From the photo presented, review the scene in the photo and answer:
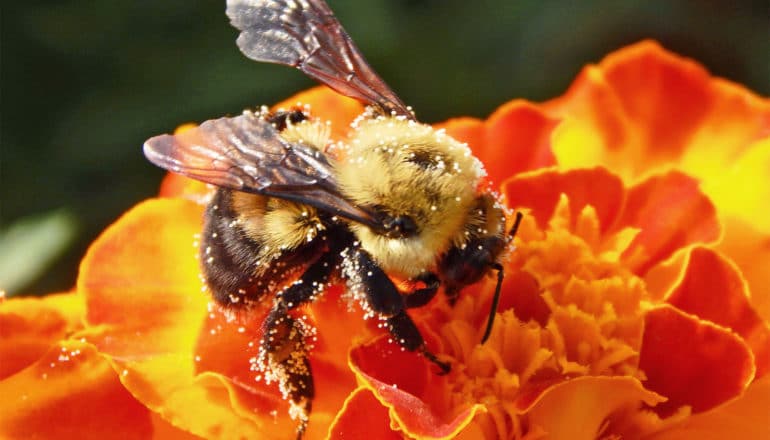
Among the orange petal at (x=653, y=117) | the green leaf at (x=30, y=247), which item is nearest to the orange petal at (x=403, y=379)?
the orange petal at (x=653, y=117)

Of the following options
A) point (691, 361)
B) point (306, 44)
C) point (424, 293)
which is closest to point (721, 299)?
point (691, 361)

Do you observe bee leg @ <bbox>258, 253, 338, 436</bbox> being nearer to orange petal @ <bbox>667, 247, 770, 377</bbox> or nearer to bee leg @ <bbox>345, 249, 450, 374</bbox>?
bee leg @ <bbox>345, 249, 450, 374</bbox>

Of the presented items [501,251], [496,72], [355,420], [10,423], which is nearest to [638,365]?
[501,251]

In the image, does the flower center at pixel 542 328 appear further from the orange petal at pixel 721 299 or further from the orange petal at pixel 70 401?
the orange petal at pixel 70 401

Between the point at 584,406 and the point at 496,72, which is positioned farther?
the point at 496,72

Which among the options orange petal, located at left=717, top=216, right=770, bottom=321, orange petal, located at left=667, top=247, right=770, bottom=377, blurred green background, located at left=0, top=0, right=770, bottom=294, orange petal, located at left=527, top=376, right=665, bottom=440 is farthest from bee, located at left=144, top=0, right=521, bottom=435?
blurred green background, located at left=0, top=0, right=770, bottom=294

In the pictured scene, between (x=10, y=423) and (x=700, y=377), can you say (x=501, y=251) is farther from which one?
(x=10, y=423)

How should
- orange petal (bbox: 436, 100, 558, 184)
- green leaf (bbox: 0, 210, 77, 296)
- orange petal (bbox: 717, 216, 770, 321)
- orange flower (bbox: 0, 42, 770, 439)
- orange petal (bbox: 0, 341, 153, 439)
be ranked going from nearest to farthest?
orange flower (bbox: 0, 42, 770, 439) → orange petal (bbox: 0, 341, 153, 439) → orange petal (bbox: 717, 216, 770, 321) → orange petal (bbox: 436, 100, 558, 184) → green leaf (bbox: 0, 210, 77, 296)

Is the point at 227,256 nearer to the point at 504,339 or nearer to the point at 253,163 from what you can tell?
the point at 253,163
